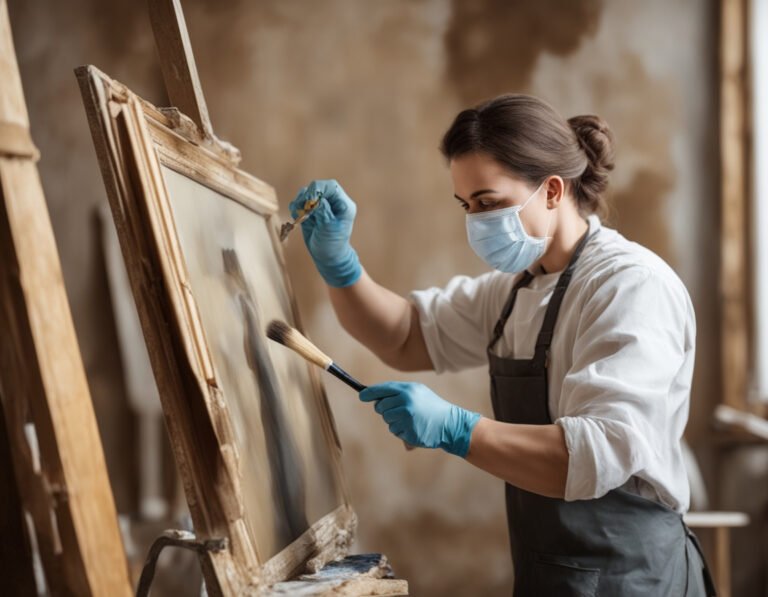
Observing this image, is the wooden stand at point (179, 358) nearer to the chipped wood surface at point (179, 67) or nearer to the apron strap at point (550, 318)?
the chipped wood surface at point (179, 67)

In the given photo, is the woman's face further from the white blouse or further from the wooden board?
the wooden board

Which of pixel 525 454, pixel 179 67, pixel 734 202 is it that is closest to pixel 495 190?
pixel 525 454

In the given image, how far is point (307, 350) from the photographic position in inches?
52.3

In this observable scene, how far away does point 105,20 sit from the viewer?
3148mm

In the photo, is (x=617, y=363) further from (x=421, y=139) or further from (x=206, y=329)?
(x=421, y=139)

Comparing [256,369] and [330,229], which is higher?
[330,229]

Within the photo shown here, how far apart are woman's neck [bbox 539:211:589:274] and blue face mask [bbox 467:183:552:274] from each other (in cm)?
4

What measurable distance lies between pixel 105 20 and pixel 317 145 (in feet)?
3.47

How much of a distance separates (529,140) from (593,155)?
0.71 feet

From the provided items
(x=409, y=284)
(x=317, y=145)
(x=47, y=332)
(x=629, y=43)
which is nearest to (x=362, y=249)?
(x=409, y=284)

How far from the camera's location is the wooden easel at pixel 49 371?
3.29 ft

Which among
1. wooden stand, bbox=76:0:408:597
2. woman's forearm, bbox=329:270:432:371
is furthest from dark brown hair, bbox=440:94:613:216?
wooden stand, bbox=76:0:408:597

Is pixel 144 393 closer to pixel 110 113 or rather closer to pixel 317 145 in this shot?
pixel 317 145

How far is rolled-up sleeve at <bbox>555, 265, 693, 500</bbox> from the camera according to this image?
1211 mm
